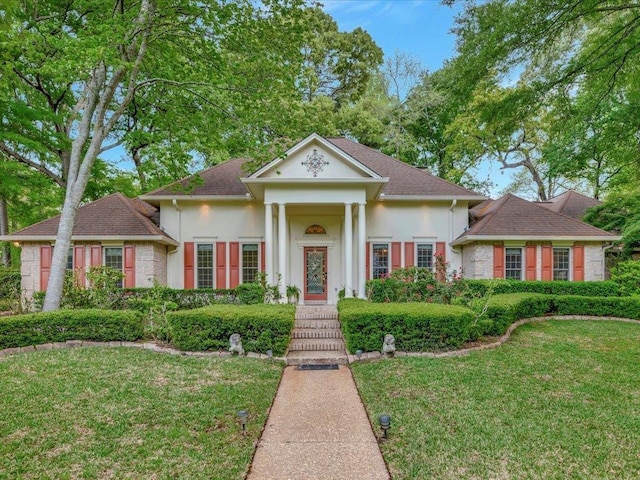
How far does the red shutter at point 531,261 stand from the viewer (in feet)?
44.4

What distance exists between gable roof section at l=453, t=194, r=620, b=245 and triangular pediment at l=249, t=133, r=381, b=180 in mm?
4849

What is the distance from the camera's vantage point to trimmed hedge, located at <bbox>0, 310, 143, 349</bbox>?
26.4ft

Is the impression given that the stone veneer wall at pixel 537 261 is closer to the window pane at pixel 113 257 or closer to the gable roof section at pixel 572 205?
the gable roof section at pixel 572 205

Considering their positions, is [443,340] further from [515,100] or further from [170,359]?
[170,359]

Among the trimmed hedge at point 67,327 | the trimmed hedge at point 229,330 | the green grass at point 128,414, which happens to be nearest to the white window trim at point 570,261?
the trimmed hedge at point 229,330

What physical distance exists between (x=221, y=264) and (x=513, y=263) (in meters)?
11.0

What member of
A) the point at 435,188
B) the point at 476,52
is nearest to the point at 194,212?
the point at 435,188

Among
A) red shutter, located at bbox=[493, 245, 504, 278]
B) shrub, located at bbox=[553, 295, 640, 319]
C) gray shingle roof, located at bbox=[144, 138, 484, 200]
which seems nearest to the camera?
shrub, located at bbox=[553, 295, 640, 319]

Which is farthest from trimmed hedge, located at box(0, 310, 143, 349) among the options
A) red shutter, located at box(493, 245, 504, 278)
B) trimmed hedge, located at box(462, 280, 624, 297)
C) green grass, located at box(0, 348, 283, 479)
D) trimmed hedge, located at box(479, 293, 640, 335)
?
red shutter, located at box(493, 245, 504, 278)

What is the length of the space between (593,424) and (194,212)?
13177 millimetres

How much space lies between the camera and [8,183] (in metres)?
14.7

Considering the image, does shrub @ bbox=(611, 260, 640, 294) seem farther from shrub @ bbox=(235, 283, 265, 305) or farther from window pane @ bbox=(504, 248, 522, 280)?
shrub @ bbox=(235, 283, 265, 305)

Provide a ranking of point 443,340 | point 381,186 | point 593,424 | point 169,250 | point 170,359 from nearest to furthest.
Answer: point 593,424
point 170,359
point 443,340
point 381,186
point 169,250

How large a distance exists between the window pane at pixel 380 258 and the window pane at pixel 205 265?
21.0 ft
